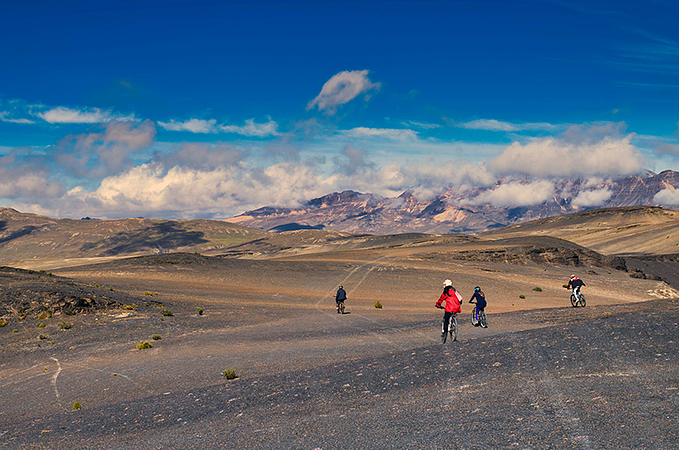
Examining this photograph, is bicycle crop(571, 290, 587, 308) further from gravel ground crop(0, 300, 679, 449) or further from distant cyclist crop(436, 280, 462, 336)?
distant cyclist crop(436, 280, 462, 336)

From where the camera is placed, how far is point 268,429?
28.2 ft

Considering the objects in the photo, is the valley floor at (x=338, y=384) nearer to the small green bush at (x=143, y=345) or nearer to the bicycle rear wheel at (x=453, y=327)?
the small green bush at (x=143, y=345)

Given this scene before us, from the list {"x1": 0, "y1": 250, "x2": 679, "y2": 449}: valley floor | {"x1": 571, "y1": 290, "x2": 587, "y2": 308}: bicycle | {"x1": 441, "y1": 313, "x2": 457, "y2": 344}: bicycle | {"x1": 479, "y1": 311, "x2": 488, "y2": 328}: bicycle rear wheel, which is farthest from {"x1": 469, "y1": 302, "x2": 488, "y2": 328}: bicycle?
{"x1": 571, "y1": 290, "x2": 587, "y2": 308}: bicycle

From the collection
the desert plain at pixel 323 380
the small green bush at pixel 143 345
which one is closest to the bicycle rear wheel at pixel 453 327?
the desert plain at pixel 323 380

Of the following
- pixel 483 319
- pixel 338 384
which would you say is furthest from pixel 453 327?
pixel 338 384

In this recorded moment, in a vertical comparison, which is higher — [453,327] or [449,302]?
[449,302]

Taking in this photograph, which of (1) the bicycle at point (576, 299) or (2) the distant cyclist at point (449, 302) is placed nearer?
(2) the distant cyclist at point (449, 302)

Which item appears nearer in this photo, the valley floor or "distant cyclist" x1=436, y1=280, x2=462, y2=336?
the valley floor

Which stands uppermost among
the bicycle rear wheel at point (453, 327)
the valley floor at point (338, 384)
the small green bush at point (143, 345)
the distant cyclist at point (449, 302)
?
the distant cyclist at point (449, 302)

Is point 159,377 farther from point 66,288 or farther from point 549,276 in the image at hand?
point 549,276

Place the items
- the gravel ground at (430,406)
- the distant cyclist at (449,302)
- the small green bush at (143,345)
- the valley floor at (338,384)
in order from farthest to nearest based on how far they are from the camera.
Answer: the small green bush at (143,345) → the distant cyclist at (449,302) → the valley floor at (338,384) → the gravel ground at (430,406)

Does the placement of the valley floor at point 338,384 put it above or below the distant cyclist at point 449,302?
below

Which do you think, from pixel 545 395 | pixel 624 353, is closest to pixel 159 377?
pixel 545 395

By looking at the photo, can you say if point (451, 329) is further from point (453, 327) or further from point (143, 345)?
point (143, 345)
